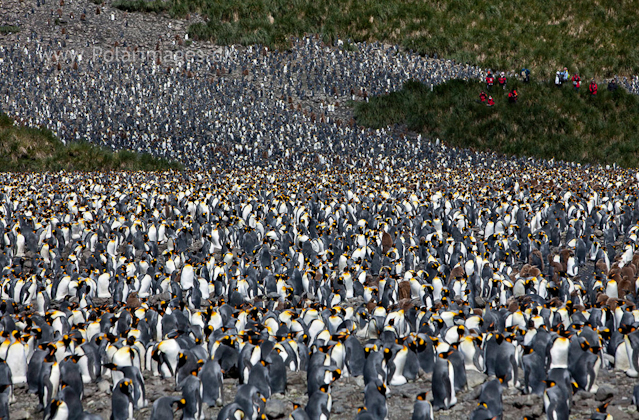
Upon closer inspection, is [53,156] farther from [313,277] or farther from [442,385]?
[442,385]

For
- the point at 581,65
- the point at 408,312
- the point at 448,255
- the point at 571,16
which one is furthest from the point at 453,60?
the point at 408,312

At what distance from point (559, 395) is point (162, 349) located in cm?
467

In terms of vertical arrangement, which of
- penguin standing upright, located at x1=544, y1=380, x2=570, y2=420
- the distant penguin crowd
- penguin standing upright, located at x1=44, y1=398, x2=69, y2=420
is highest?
the distant penguin crowd

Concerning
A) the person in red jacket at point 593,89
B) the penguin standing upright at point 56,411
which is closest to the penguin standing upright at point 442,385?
the penguin standing upright at point 56,411

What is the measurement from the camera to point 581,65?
37906 mm

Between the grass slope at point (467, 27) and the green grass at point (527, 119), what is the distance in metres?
7.41

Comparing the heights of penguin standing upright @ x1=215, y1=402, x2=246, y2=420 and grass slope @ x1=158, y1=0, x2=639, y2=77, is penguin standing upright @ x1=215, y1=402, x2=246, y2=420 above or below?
below

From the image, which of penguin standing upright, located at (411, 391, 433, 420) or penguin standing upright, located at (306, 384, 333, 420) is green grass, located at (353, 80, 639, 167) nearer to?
penguin standing upright, located at (411, 391, 433, 420)

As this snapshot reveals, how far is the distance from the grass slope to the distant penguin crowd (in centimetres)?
2125

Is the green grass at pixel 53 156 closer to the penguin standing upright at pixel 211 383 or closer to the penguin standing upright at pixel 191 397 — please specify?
the penguin standing upright at pixel 211 383

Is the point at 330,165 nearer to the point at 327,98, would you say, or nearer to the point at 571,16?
the point at 327,98

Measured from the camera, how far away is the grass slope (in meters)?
38.8

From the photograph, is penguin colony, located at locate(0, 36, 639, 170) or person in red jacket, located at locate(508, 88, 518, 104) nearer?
penguin colony, located at locate(0, 36, 639, 170)

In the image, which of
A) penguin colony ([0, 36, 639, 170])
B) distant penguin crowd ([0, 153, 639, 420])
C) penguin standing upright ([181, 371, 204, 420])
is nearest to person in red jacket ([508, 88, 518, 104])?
penguin colony ([0, 36, 639, 170])
